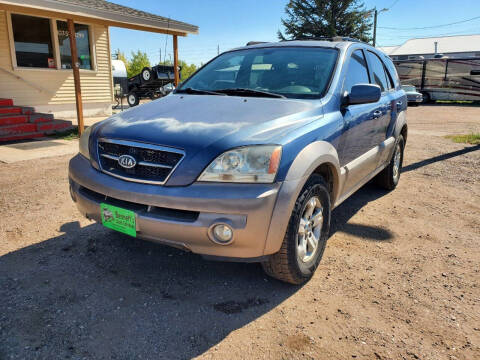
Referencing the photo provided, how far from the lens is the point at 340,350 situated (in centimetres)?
217

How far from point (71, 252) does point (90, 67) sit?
11.0m

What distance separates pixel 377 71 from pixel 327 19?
32.2 metres

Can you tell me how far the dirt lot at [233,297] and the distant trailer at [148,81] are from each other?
15.2m

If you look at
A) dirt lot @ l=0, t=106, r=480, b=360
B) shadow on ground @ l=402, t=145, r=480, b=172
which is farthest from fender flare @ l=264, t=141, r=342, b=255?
shadow on ground @ l=402, t=145, r=480, b=172

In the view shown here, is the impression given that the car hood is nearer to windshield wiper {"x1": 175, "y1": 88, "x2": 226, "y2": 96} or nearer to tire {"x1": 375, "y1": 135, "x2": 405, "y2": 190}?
windshield wiper {"x1": 175, "y1": 88, "x2": 226, "y2": 96}

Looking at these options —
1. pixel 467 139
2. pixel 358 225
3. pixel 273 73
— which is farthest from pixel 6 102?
pixel 467 139

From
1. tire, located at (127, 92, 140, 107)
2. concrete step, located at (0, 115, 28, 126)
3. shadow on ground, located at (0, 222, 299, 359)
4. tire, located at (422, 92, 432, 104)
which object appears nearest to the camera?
shadow on ground, located at (0, 222, 299, 359)

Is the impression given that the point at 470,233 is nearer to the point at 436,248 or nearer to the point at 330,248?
the point at 436,248

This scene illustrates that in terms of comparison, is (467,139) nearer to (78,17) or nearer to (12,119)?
(78,17)

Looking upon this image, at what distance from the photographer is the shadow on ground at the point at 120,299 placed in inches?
85.6

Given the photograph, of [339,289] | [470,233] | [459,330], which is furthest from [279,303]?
[470,233]

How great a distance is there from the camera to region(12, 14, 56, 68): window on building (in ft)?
34.4

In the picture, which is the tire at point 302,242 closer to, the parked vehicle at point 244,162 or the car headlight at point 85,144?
the parked vehicle at point 244,162

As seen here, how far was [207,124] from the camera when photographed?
8.45 feet
